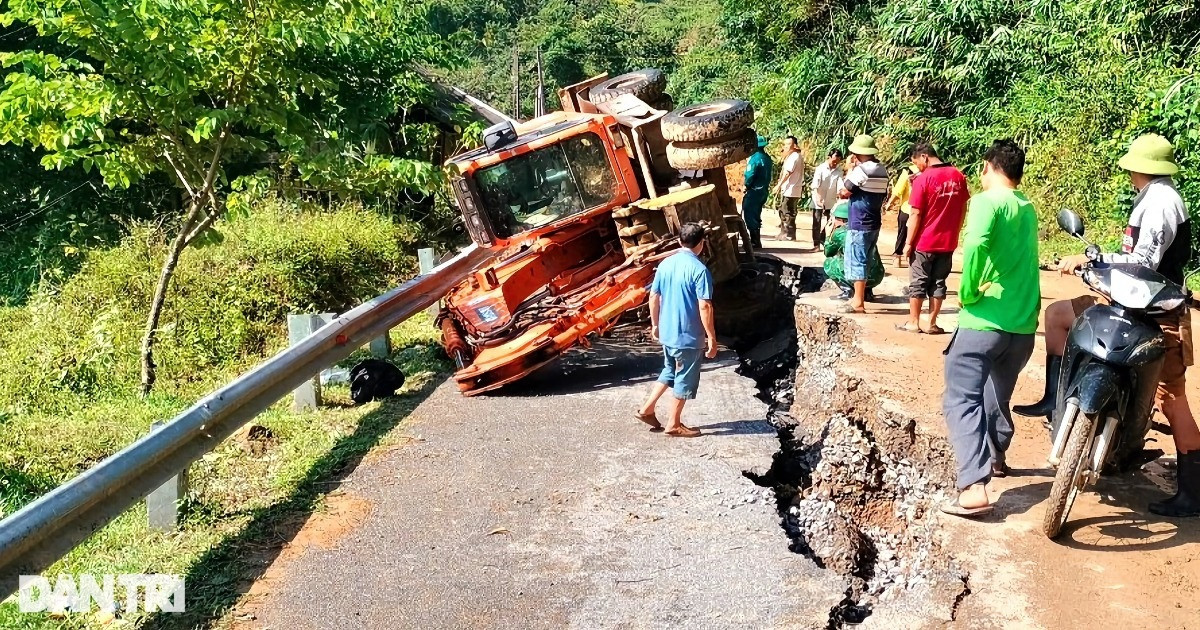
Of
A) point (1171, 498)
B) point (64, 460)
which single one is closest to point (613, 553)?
point (1171, 498)

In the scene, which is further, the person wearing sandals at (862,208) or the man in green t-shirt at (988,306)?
the person wearing sandals at (862,208)

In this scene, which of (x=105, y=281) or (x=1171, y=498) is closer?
(x=1171, y=498)

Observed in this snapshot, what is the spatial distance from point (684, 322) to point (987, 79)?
45.0 feet

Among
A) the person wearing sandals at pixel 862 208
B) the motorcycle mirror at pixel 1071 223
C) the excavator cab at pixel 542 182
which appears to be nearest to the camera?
the motorcycle mirror at pixel 1071 223

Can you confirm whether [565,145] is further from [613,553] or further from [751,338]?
→ [613,553]

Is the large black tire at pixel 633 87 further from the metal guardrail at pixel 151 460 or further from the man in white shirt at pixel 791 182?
the metal guardrail at pixel 151 460

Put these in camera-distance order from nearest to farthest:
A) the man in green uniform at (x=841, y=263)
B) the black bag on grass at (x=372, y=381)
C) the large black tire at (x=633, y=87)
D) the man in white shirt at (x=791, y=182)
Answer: the black bag on grass at (x=372, y=381) < the man in green uniform at (x=841, y=263) < the large black tire at (x=633, y=87) < the man in white shirt at (x=791, y=182)

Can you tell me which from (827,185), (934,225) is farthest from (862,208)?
(827,185)

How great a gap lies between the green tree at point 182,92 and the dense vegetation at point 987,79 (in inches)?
358

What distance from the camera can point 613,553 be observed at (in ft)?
15.6

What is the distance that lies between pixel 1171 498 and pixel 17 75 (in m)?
7.76

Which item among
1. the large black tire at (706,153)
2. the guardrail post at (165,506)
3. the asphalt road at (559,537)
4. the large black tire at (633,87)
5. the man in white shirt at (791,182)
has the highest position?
the large black tire at (633,87)

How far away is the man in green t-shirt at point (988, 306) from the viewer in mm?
4871

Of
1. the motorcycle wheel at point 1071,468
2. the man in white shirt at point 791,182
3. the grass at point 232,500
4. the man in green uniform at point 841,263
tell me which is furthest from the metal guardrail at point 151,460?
the man in white shirt at point 791,182
